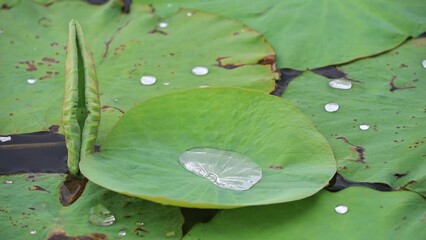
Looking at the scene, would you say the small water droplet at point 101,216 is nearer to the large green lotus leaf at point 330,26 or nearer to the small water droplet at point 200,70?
the small water droplet at point 200,70

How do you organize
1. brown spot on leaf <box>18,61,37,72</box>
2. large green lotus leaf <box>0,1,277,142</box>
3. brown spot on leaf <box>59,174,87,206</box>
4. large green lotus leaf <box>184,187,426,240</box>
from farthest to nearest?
1. brown spot on leaf <box>18,61,37,72</box>
2. large green lotus leaf <box>0,1,277,142</box>
3. brown spot on leaf <box>59,174,87,206</box>
4. large green lotus leaf <box>184,187,426,240</box>

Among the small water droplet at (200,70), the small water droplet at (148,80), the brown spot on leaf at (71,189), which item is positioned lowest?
the brown spot on leaf at (71,189)

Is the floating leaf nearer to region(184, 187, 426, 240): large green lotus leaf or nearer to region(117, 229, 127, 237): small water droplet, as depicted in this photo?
region(117, 229, 127, 237): small water droplet

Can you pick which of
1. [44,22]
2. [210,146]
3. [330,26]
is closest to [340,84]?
[330,26]

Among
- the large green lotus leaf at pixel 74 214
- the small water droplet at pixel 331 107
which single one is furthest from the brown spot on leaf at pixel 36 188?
the small water droplet at pixel 331 107

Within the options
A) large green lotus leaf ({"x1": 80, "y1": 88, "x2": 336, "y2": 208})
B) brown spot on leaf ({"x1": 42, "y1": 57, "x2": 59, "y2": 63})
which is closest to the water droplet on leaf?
large green lotus leaf ({"x1": 80, "y1": 88, "x2": 336, "y2": 208})

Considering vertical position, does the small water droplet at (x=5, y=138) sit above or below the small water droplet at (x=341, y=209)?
below
